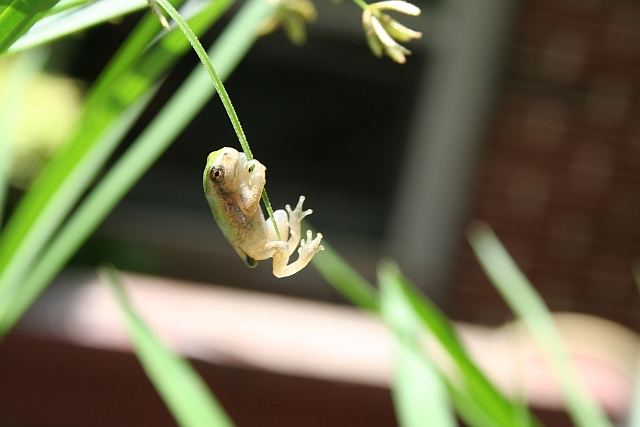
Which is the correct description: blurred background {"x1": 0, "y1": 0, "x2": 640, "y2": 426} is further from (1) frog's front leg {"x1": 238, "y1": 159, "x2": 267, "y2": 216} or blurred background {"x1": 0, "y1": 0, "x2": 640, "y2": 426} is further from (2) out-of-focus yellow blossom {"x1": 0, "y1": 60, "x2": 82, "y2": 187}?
(1) frog's front leg {"x1": 238, "y1": 159, "x2": 267, "y2": 216}

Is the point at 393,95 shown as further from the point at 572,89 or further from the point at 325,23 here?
the point at 572,89

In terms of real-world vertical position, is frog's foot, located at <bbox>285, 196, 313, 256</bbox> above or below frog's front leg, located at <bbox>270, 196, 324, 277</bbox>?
above

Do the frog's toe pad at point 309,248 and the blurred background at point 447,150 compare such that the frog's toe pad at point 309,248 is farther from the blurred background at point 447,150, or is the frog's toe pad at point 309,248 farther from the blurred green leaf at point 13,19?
the blurred background at point 447,150

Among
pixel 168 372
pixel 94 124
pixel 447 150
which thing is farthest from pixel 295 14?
pixel 447 150

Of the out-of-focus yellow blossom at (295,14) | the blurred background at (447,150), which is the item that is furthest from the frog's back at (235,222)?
the blurred background at (447,150)

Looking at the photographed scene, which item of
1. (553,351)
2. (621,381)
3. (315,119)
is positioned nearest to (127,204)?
(315,119)

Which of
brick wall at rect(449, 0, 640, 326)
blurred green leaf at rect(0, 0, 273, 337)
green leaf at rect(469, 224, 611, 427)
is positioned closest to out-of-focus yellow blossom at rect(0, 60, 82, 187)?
brick wall at rect(449, 0, 640, 326)
